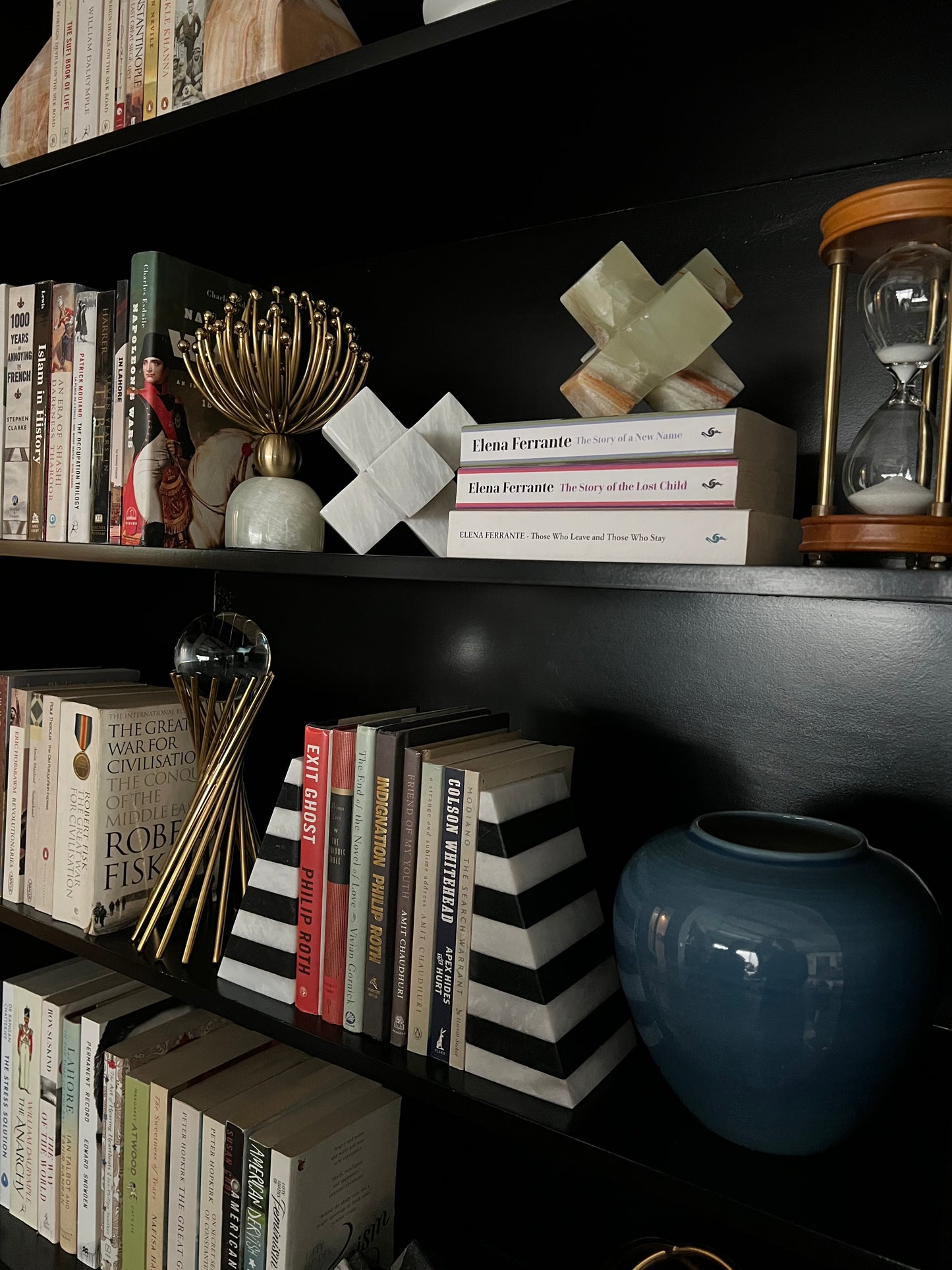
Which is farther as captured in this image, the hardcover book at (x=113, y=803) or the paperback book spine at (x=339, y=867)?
the hardcover book at (x=113, y=803)

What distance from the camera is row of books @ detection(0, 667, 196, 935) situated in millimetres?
1079

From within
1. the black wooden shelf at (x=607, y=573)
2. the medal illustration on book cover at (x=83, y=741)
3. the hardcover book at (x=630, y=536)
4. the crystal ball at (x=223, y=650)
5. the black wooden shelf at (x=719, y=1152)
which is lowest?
the black wooden shelf at (x=719, y=1152)

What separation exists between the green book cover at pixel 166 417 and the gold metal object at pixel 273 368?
1.5 inches

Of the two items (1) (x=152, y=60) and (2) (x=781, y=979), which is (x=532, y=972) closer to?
(2) (x=781, y=979)

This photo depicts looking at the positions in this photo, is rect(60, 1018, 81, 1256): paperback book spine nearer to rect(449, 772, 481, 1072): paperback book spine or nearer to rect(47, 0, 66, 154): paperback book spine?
rect(449, 772, 481, 1072): paperback book spine

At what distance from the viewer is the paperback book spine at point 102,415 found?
1098 millimetres

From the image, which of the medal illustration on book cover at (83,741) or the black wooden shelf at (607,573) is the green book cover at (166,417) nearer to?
the black wooden shelf at (607,573)

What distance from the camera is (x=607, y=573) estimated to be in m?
0.73

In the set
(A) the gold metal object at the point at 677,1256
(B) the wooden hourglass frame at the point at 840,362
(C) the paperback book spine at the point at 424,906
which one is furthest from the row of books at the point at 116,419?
(A) the gold metal object at the point at 677,1256

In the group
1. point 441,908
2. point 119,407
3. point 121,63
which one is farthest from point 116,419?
point 441,908

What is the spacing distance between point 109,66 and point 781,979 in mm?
1147

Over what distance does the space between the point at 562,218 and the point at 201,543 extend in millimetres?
545

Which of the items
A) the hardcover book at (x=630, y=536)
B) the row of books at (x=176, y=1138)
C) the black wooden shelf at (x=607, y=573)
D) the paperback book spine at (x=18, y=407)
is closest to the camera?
the black wooden shelf at (x=607, y=573)

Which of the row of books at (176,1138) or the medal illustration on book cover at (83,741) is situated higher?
the medal illustration on book cover at (83,741)
